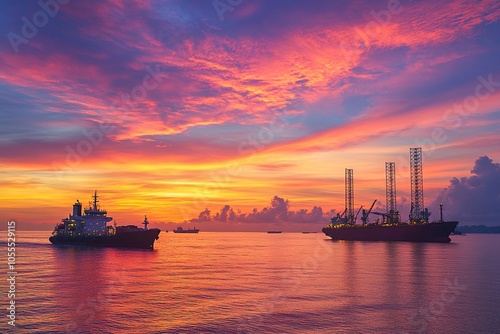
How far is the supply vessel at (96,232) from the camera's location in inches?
4692

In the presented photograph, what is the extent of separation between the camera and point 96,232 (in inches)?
5157

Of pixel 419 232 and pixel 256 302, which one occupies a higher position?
pixel 256 302

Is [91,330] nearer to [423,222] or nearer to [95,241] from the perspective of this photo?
[95,241]

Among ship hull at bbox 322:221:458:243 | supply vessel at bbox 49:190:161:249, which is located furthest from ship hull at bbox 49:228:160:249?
ship hull at bbox 322:221:458:243

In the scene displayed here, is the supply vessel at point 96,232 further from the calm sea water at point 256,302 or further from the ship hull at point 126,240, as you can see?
the calm sea water at point 256,302

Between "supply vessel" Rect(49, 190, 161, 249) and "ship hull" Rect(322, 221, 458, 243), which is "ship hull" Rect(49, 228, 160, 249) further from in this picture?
"ship hull" Rect(322, 221, 458, 243)

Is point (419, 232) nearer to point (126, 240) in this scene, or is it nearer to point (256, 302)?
point (126, 240)

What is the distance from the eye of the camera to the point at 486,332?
29.3 metres

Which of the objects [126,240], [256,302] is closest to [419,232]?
[126,240]

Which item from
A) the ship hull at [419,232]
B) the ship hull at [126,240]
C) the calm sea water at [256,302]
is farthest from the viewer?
the ship hull at [419,232]

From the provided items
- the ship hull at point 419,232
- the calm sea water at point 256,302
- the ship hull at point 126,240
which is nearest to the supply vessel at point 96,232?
the ship hull at point 126,240

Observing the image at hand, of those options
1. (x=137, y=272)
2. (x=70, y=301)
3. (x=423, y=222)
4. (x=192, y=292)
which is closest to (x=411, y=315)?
(x=192, y=292)

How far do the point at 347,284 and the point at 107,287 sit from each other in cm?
2991

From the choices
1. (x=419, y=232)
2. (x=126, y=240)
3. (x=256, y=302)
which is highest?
(x=256, y=302)
